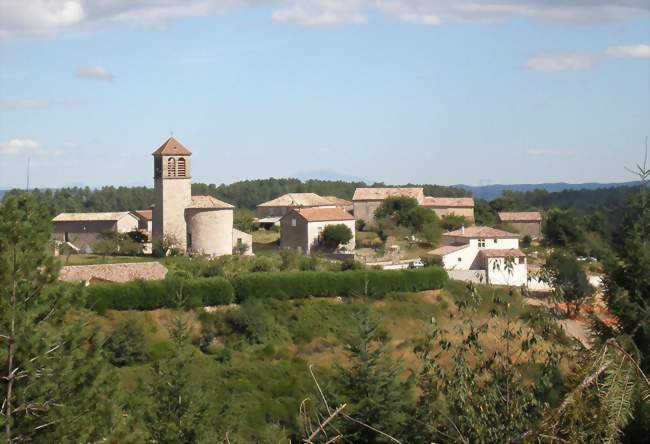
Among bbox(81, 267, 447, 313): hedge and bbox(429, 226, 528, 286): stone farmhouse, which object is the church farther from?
bbox(429, 226, 528, 286): stone farmhouse

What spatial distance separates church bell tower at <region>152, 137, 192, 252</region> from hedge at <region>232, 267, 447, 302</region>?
8739mm

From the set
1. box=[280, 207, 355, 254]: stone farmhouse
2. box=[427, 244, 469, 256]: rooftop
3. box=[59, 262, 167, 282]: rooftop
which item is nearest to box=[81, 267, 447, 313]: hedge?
box=[59, 262, 167, 282]: rooftop

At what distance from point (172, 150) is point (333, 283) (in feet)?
42.9

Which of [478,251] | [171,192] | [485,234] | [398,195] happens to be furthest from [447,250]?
[398,195]

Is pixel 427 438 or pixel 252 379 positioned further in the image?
pixel 252 379

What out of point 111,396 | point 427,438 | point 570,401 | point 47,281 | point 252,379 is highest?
point 570,401

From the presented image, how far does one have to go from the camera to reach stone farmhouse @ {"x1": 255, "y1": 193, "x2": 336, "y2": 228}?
60156 mm

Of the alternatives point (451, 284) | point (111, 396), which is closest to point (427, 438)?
point (111, 396)

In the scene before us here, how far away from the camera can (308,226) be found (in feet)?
152

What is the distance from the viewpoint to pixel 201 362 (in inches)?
1044

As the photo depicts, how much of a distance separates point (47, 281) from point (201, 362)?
494 inches

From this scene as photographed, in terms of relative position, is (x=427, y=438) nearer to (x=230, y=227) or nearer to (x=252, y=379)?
(x=252, y=379)

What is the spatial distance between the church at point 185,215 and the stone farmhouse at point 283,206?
15.8 meters

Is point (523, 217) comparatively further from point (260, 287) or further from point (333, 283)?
point (260, 287)
